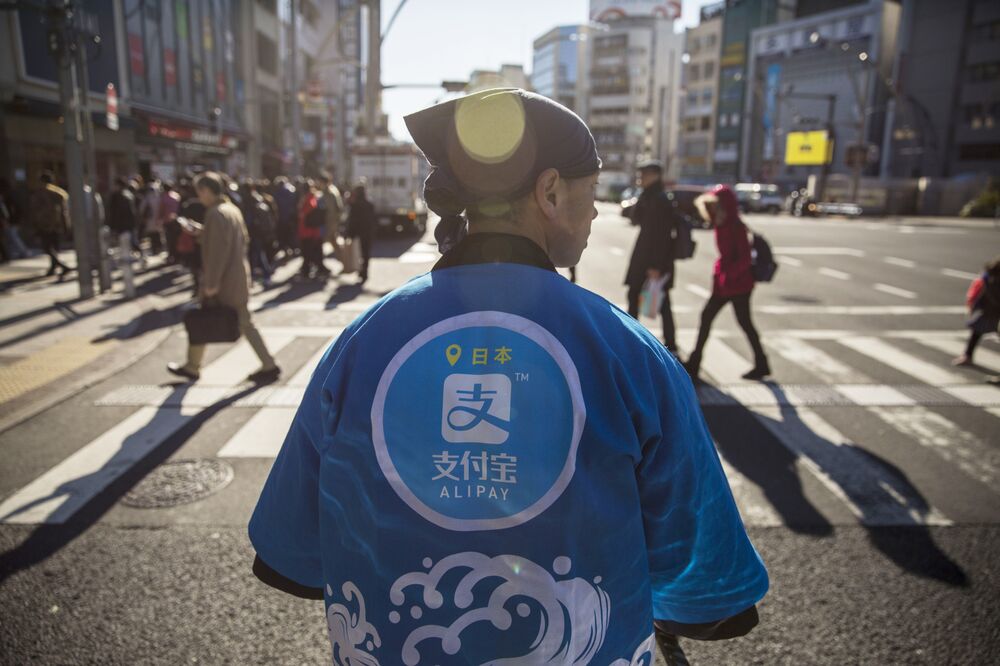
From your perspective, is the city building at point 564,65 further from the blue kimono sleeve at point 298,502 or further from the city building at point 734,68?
the blue kimono sleeve at point 298,502

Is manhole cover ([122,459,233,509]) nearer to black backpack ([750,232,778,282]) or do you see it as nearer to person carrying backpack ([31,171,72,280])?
black backpack ([750,232,778,282])

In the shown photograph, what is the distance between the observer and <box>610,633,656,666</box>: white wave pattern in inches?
50.2

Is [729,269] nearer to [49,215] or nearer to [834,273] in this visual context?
[834,273]

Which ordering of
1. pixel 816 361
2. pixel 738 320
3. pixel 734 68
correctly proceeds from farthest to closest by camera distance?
pixel 734 68 < pixel 816 361 < pixel 738 320

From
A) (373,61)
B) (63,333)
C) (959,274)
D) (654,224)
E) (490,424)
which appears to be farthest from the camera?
(373,61)

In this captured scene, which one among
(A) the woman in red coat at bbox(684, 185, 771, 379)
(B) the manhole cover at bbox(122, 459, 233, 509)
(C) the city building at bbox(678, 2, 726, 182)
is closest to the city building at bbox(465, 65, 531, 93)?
(A) the woman in red coat at bbox(684, 185, 771, 379)

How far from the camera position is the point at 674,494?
1.26 m

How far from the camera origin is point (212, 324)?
19.7 ft

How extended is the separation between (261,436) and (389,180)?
61.5ft

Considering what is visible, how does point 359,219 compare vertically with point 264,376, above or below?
above

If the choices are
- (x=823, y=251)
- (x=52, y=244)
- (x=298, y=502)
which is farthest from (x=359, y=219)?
(x=823, y=251)

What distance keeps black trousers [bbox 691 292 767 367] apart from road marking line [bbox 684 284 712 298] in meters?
5.36

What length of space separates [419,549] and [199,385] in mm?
5875

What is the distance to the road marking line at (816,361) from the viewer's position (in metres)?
6.89
